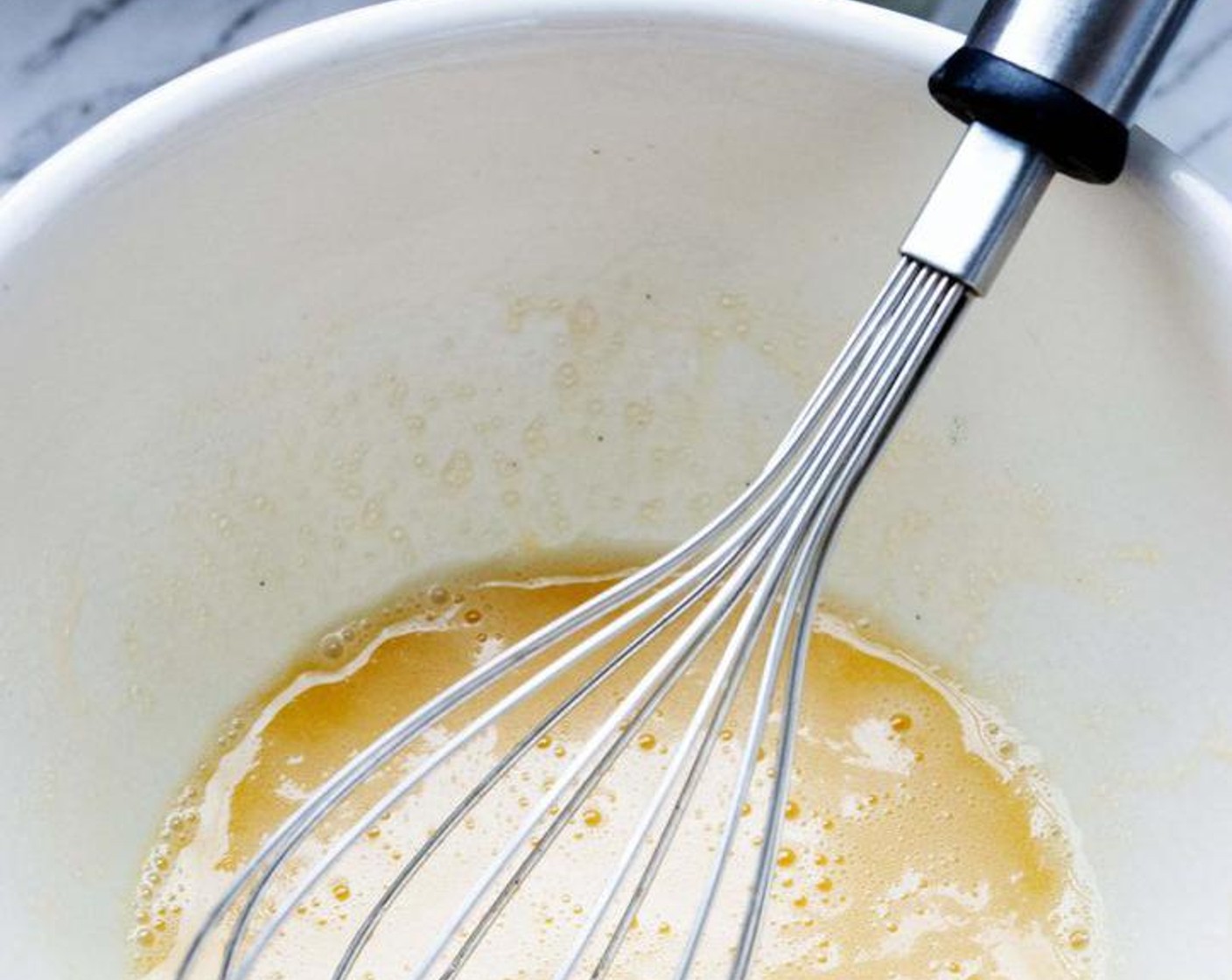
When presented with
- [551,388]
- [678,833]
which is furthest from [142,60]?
[678,833]

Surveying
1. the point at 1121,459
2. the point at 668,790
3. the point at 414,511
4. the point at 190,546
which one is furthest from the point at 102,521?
the point at 1121,459

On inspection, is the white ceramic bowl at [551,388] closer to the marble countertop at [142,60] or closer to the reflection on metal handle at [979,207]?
the reflection on metal handle at [979,207]

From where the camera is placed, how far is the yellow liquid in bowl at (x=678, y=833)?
847 mm

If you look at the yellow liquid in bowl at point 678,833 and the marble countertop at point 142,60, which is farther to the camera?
the marble countertop at point 142,60

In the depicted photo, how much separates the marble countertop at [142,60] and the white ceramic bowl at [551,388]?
21cm

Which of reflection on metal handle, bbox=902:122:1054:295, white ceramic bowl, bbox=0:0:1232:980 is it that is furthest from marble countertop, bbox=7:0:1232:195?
reflection on metal handle, bbox=902:122:1054:295

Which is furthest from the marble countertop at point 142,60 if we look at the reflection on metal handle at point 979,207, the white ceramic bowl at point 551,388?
the reflection on metal handle at point 979,207

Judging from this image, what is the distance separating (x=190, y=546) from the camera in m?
0.86

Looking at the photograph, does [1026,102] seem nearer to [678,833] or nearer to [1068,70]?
[1068,70]

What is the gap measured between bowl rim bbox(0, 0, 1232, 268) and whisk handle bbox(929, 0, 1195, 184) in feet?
0.18

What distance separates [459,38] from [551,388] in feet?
0.60

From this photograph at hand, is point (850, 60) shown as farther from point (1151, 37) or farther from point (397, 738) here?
point (397, 738)

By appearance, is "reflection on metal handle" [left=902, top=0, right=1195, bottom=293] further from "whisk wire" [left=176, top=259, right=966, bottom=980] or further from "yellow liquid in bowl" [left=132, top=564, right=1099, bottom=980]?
"yellow liquid in bowl" [left=132, top=564, right=1099, bottom=980]

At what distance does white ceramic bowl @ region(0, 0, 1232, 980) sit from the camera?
30.3 inches
